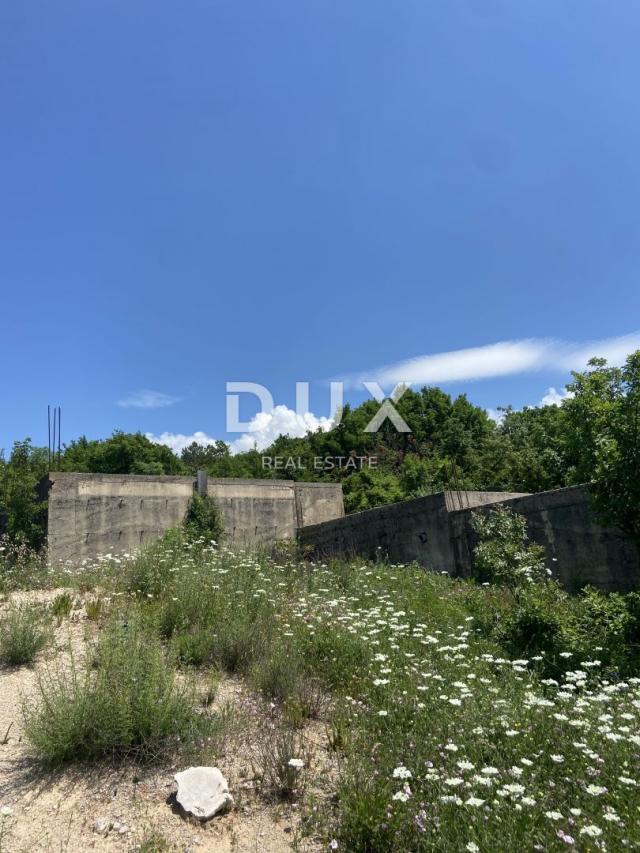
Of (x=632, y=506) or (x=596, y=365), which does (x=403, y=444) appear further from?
(x=632, y=506)

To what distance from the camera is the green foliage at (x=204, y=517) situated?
1457 centimetres

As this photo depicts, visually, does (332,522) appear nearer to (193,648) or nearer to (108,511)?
(108,511)

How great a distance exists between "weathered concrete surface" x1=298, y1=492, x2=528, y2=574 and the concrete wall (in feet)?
8.16

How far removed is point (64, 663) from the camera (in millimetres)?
4543

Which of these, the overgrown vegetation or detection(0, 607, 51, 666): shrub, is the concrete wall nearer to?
detection(0, 607, 51, 666): shrub

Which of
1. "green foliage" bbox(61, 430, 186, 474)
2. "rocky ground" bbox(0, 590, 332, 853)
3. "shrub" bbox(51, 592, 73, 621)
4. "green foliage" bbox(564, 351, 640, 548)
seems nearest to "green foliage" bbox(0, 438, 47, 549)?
"shrub" bbox(51, 592, 73, 621)

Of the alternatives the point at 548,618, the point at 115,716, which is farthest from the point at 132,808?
the point at 548,618

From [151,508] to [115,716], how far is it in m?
11.8

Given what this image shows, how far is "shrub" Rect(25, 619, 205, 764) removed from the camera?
3.09m

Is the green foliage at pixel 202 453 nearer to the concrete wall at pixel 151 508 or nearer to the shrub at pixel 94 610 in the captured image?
the concrete wall at pixel 151 508

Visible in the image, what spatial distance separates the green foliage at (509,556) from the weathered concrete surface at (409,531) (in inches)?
98.0

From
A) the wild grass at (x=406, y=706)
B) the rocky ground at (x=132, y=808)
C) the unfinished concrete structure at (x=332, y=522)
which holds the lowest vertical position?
the rocky ground at (x=132, y=808)

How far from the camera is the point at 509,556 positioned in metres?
6.62

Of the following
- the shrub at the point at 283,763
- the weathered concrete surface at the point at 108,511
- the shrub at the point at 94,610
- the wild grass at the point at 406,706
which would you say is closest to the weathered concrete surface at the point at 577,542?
the wild grass at the point at 406,706
